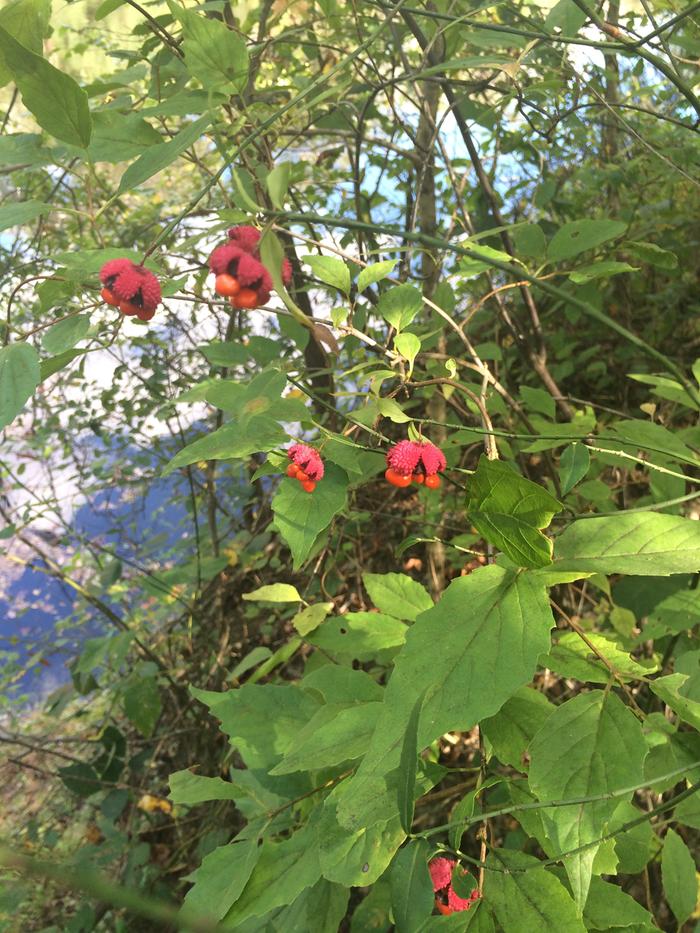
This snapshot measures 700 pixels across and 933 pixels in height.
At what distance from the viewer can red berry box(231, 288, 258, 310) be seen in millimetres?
593

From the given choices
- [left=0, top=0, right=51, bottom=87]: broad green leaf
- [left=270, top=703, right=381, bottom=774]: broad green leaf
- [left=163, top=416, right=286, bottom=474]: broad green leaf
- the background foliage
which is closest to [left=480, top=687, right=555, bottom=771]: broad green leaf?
the background foliage

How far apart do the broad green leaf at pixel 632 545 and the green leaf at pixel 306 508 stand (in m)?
0.25

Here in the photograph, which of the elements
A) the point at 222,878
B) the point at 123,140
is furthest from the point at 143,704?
the point at 123,140

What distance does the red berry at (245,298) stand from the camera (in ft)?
1.95

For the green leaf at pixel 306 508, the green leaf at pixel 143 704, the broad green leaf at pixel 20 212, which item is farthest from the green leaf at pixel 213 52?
the green leaf at pixel 143 704

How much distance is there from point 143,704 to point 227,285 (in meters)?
1.46

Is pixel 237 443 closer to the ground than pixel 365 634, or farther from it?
farther from it

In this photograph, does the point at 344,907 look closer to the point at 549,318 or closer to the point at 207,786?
the point at 207,786

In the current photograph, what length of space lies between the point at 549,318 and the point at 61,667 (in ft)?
10.9

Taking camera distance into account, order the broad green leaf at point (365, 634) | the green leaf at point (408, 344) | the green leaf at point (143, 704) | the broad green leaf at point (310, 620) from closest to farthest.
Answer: the green leaf at point (408, 344) < the broad green leaf at point (365, 634) < the broad green leaf at point (310, 620) < the green leaf at point (143, 704)

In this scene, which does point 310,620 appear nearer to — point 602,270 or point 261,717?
point 261,717

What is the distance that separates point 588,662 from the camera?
742 millimetres

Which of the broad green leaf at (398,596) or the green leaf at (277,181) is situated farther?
the broad green leaf at (398,596)

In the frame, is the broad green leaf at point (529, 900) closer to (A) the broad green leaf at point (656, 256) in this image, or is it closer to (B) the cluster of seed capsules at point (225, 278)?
(B) the cluster of seed capsules at point (225, 278)
